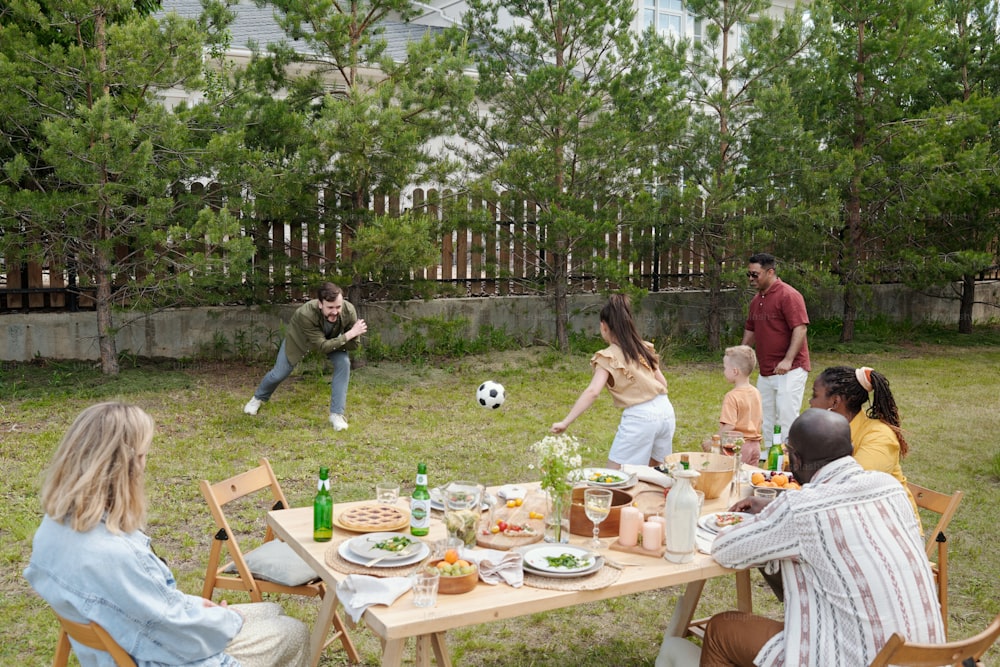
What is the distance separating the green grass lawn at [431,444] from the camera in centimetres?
480

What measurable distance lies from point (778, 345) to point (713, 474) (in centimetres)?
360

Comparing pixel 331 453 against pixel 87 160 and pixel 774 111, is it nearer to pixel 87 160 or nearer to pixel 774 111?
pixel 87 160

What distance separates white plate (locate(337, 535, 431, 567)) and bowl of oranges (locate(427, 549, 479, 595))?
0.55ft

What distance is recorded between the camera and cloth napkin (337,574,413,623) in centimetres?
303

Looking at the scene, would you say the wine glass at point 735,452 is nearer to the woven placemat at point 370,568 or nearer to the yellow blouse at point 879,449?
the yellow blouse at point 879,449

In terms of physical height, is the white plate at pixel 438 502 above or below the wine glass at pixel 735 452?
below

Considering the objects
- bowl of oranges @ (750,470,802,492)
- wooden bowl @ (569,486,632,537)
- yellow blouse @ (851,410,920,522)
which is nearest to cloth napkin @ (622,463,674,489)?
bowl of oranges @ (750,470,802,492)

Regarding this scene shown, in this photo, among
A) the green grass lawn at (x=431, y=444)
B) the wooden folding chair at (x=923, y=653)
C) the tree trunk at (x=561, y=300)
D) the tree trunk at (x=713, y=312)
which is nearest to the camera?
the wooden folding chair at (x=923, y=653)

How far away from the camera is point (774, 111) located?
12.2 metres

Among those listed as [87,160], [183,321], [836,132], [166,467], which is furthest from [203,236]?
[836,132]

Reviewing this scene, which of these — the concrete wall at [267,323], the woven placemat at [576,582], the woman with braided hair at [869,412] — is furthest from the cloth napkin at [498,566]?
the concrete wall at [267,323]

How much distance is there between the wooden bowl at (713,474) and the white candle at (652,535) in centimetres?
74

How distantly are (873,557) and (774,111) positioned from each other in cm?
1019

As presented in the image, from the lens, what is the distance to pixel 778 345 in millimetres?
7508
